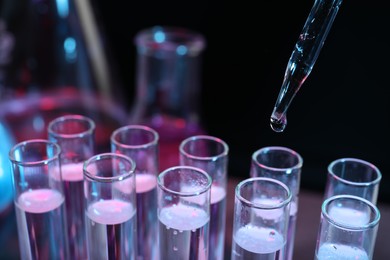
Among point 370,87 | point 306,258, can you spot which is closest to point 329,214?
point 306,258

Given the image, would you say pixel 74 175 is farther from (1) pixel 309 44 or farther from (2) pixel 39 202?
(1) pixel 309 44

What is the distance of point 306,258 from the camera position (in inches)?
27.2

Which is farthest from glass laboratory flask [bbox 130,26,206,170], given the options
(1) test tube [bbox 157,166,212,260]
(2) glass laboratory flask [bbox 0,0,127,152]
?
(1) test tube [bbox 157,166,212,260]

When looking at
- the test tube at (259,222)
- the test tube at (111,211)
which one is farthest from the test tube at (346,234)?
the test tube at (111,211)

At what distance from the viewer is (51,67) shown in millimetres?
819

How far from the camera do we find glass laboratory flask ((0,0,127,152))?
2.65 ft

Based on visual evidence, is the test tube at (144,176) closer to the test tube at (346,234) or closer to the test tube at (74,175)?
the test tube at (74,175)

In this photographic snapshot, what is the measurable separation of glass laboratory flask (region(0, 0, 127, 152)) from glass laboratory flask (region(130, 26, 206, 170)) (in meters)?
0.06

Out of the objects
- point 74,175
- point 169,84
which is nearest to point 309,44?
point 74,175

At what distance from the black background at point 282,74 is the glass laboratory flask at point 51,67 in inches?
4.8

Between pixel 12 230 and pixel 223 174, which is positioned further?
pixel 12 230

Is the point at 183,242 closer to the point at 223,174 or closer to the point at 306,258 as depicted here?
the point at 223,174

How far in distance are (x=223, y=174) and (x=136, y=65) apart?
429mm

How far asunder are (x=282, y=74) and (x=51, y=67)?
313 millimetres
